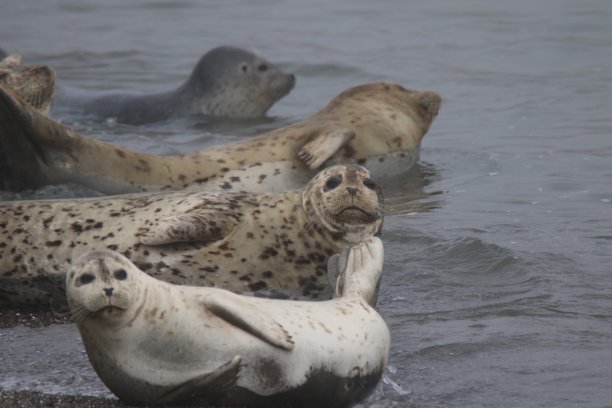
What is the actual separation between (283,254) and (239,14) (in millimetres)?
13901

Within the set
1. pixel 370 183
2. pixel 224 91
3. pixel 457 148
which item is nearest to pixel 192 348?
pixel 370 183

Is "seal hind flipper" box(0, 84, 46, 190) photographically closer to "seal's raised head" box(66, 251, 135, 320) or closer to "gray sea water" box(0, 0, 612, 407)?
"gray sea water" box(0, 0, 612, 407)

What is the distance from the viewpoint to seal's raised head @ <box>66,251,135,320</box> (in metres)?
4.69

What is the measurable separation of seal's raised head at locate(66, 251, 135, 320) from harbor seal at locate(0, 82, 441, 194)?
3.34 meters

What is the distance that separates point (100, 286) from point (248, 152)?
4522 millimetres

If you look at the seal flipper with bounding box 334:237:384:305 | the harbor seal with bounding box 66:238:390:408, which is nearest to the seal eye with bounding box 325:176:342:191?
the seal flipper with bounding box 334:237:384:305

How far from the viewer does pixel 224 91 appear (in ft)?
44.2

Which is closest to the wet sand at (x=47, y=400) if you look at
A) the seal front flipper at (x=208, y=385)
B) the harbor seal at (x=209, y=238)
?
the seal front flipper at (x=208, y=385)

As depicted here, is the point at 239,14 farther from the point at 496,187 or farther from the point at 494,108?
the point at 496,187

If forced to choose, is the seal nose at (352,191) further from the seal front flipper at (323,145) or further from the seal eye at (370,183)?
the seal front flipper at (323,145)

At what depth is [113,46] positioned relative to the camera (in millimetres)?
17953

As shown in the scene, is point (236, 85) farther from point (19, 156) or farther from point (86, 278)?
point (86, 278)

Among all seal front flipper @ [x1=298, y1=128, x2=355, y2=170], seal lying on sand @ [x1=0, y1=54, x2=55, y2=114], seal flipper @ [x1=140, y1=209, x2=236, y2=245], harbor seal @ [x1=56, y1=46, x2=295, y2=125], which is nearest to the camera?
seal flipper @ [x1=140, y1=209, x2=236, y2=245]

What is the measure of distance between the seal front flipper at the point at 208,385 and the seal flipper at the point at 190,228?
5.14ft
